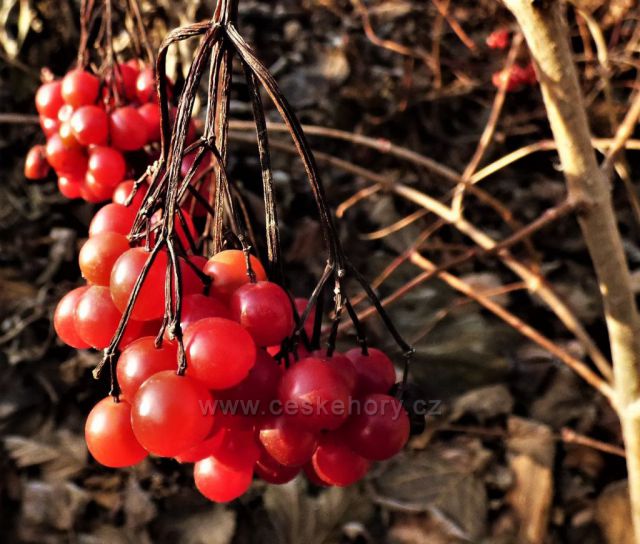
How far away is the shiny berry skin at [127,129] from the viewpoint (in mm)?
679

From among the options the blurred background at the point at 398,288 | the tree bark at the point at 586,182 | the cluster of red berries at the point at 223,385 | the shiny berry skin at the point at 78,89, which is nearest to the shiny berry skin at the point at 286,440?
the cluster of red berries at the point at 223,385

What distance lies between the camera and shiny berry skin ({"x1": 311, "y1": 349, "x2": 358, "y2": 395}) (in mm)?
420

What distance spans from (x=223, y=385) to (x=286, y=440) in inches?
2.4

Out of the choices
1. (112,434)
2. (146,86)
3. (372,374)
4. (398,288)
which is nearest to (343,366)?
(372,374)

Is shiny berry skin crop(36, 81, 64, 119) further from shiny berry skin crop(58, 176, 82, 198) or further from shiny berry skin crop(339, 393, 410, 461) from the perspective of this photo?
shiny berry skin crop(339, 393, 410, 461)

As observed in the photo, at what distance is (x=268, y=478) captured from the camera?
470mm

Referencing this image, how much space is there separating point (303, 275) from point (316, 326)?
952 millimetres

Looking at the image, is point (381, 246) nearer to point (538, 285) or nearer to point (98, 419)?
point (538, 285)

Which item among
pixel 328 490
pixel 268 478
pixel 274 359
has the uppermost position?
pixel 274 359

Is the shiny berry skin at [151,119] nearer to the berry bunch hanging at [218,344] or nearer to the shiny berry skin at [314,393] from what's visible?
the berry bunch hanging at [218,344]

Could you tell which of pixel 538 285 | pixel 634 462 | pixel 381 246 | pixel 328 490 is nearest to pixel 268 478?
pixel 634 462

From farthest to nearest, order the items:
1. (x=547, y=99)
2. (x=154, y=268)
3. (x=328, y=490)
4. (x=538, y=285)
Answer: (x=328, y=490) → (x=538, y=285) → (x=547, y=99) → (x=154, y=268)

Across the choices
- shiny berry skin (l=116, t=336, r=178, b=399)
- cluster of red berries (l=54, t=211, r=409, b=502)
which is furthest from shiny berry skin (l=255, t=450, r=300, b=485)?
shiny berry skin (l=116, t=336, r=178, b=399)

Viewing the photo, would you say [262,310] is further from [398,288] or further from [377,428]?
[398,288]
